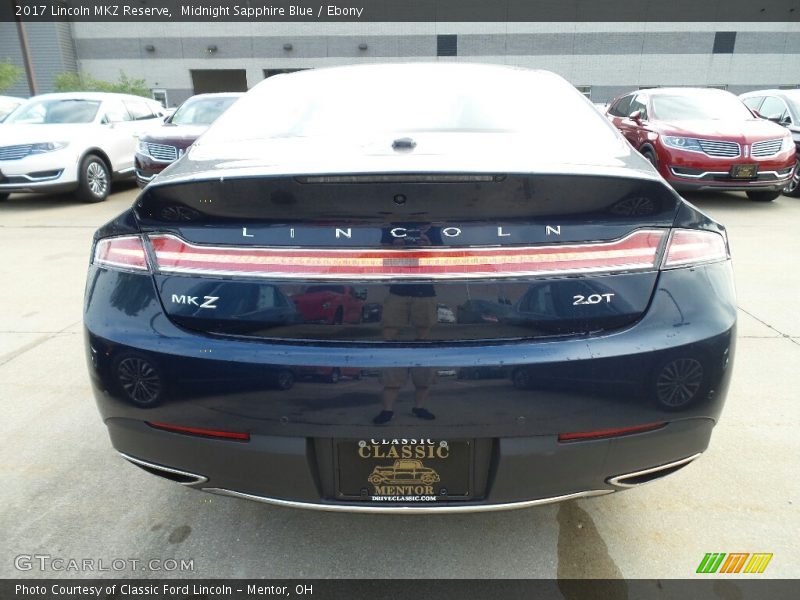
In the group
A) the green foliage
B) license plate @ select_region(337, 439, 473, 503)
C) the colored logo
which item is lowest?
the green foliage

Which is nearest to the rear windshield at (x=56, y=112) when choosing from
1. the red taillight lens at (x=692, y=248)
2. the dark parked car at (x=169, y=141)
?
the dark parked car at (x=169, y=141)

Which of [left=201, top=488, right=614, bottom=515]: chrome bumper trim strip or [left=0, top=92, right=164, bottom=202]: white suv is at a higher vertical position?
[left=201, top=488, right=614, bottom=515]: chrome bumper trim strip

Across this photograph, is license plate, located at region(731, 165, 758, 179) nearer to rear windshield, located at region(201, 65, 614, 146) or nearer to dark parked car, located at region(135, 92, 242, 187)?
rear windshield, located at region(201, 65, 614, 146)

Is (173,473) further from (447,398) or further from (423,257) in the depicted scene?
(423,257)

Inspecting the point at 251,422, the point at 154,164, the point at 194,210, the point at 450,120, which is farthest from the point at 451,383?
the point at 154,164

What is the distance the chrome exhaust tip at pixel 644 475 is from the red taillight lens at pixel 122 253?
1.44 metres

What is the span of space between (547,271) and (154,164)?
26.3 feet

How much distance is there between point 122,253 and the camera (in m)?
1.61

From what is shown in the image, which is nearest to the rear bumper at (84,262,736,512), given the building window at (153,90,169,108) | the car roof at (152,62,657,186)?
the car roof at (152,62,657,186)

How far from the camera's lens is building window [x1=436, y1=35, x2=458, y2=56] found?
31891 mm

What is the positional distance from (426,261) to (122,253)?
0.88 meters

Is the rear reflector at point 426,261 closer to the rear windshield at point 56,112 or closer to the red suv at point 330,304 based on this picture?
the red suv at point 330,304

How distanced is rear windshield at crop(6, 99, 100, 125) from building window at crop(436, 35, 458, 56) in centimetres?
2600

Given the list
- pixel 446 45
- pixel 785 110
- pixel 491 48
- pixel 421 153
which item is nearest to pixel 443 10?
pixel 446 45
